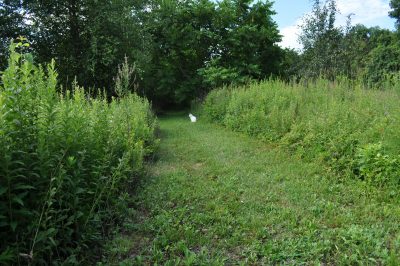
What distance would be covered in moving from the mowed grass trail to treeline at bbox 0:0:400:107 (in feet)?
28.6

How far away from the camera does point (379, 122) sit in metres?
5.23

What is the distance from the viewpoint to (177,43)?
64.5ft

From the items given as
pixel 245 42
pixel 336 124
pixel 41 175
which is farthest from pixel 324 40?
pixel 41 175

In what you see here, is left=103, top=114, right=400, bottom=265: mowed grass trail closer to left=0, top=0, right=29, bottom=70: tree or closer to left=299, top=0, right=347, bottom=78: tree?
left=299, top=0, right=347, bottom=78: tree

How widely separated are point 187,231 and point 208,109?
1052cm

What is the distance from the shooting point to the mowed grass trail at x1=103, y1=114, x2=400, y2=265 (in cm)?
301

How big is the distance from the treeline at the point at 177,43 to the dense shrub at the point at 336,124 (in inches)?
193

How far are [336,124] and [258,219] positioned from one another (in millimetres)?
3006

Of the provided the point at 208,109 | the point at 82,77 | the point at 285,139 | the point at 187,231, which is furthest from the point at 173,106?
the point at 187,231

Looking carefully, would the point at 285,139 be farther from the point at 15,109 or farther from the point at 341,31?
the point at 341,31

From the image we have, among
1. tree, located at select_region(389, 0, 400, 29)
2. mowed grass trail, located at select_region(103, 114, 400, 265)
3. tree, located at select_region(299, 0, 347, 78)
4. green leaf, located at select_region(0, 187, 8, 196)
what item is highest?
tree, located at select_region(389, 0, 400, 29)

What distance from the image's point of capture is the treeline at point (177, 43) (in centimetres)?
1500

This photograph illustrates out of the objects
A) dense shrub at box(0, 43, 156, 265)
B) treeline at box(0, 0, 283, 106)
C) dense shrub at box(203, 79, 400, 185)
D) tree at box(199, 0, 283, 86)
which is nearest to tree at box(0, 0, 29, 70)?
treeline at box(0, 0, 283, 106)

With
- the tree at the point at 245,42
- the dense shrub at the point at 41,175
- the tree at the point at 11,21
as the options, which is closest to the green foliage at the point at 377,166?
the dense shrub at the point at 41,175
